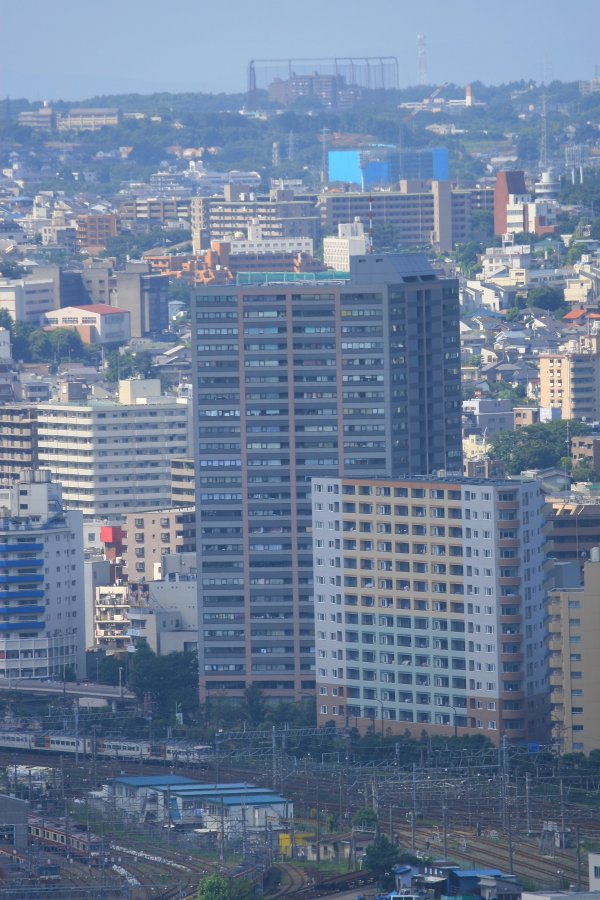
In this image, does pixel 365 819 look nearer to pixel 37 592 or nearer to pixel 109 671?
pixel 109 671

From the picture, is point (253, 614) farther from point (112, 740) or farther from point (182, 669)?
point (112, 740)

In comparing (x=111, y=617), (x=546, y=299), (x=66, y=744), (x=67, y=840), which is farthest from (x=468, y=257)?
(x=67, y=840)

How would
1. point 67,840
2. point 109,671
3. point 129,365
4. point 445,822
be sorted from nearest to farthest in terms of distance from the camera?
1. point 445,822
2. point 67,840
3. point 109,671
4. point 129,365

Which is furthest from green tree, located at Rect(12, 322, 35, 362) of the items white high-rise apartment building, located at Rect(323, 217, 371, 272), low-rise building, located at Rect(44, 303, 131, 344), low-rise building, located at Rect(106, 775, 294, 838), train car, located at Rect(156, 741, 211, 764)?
low-rise building, located at Rect(106, 775, 294, 838)

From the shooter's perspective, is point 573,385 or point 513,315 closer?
point 573,385

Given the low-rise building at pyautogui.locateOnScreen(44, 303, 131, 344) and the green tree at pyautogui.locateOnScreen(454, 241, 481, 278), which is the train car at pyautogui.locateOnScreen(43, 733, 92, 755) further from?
the green tree at pyautogui.locateOnScreen(454, 241, 481, 278)

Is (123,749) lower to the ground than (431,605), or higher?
lower
